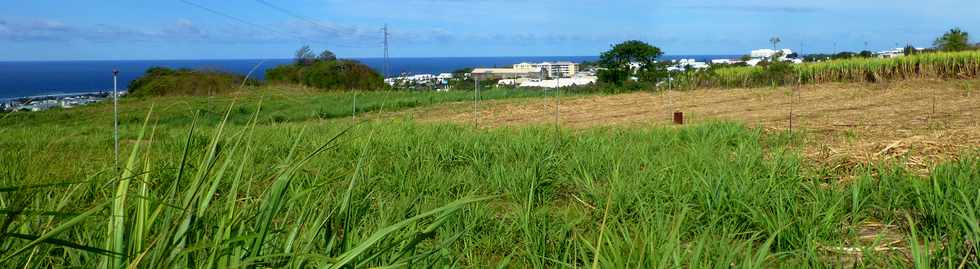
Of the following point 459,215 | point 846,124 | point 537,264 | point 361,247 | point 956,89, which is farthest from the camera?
point 956,89

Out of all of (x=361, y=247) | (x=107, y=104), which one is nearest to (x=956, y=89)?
(x=361, y=247)

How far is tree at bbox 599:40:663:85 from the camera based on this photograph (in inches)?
893

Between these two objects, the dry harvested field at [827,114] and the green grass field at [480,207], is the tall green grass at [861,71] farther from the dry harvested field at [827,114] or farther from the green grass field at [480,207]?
the green grass field at [480,207]

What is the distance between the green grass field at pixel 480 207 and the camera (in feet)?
5.09

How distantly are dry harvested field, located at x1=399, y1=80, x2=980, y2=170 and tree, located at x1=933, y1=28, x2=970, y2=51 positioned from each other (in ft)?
19.6

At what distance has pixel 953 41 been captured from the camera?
19.7m

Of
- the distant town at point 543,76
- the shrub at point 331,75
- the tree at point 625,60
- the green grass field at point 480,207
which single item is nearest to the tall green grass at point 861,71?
the distant town at point 543,76

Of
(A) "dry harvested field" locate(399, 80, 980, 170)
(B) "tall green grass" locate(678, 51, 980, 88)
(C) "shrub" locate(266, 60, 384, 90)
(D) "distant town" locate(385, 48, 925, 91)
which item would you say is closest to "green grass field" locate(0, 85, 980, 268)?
(A) "dry harvested field" locate(399, 80, 980, 170)

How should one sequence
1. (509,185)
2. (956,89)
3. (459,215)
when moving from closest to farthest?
(459,215) → (509,185) → (956,89)

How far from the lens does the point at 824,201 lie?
10.9 feet

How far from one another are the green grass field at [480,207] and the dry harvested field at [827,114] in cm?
66

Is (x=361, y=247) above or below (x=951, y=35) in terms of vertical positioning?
below

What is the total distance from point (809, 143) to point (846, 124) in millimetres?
1711

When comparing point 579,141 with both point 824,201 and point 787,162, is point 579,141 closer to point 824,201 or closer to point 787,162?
point 787,162
